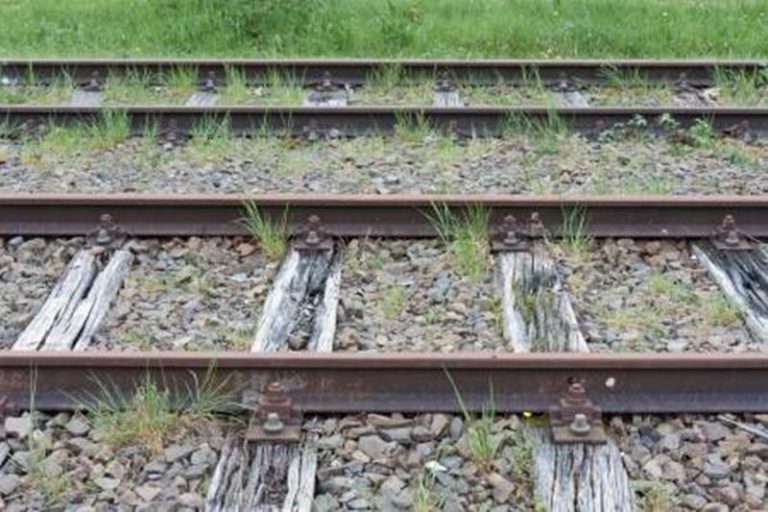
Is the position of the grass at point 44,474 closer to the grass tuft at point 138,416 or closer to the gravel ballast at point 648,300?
the grass tuft at point 138,416

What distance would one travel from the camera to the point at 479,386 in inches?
161

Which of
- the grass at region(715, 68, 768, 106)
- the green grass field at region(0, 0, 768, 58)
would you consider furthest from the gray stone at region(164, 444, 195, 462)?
the green grass field at region(0, 0, 768, 58)

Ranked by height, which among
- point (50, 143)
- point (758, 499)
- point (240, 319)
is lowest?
point (758, 499)

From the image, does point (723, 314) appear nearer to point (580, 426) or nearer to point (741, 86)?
point (580, 426)

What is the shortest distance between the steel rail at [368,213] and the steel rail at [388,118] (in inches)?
75.1

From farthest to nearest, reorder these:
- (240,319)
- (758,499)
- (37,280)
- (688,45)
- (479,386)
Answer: (688,45)
(37,280)
(240,319)
(479,386)
(758,499)

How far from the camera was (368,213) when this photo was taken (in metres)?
5.60

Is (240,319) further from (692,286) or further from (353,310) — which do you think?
(692,286)

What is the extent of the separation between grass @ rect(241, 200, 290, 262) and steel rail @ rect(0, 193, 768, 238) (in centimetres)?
4

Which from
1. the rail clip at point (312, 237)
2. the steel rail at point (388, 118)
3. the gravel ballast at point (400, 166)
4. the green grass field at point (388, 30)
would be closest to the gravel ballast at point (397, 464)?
the rail clip at point (312, 237)

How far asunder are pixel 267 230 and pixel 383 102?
3.14 meters

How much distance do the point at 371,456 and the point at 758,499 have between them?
1.25 m

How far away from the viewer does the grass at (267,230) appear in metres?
5.38

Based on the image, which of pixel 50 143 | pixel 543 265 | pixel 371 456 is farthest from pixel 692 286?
pixel 50 143
